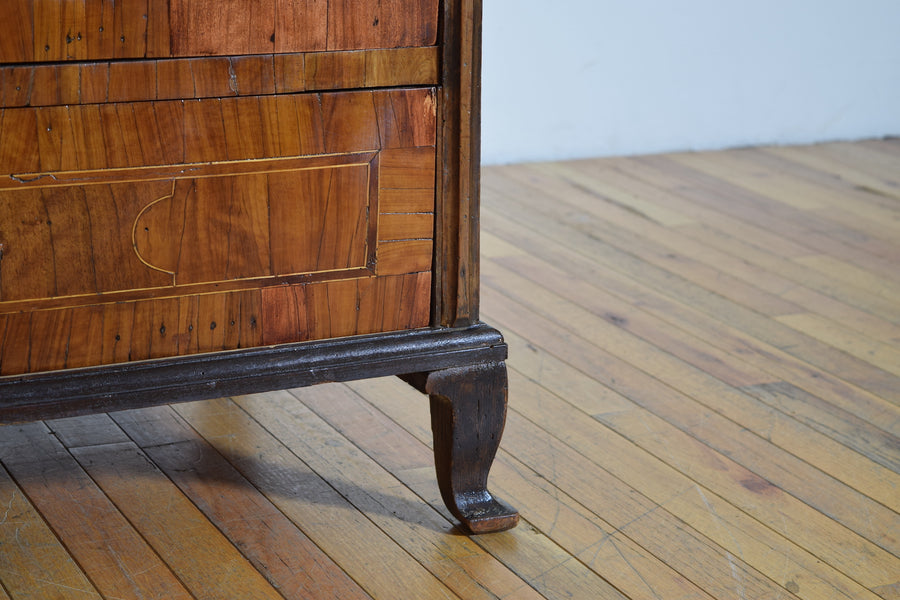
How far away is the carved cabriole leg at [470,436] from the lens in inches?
53.5

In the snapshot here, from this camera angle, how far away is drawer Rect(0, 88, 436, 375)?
1.12 meters

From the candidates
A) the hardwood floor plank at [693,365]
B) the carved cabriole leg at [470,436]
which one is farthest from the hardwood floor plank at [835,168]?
the carved cabriole leg at [470,436]

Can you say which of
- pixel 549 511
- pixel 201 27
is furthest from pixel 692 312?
pixel 201 27

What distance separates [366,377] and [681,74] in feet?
8.41

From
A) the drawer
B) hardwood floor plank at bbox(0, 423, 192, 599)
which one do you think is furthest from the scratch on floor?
hardwood floor plank at bbox(0, 423, 192, 599)

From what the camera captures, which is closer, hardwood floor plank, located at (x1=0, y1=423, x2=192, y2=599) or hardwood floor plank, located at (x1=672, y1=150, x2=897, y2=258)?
hardwood floor plank, located at (x1=0, y1=423, x2=192, y2=599)

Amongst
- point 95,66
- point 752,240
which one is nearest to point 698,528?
point 95,66

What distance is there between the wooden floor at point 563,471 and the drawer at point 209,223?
28 cm

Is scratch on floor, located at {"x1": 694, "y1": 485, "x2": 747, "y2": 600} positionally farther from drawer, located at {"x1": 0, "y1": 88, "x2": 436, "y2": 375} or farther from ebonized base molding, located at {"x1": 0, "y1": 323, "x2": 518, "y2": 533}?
drawer, located at {"x1": 0, "y1": 88, "x2": 436, "y2": 375}

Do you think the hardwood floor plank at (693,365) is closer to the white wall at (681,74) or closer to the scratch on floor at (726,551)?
the scratch on floor at (726,551)

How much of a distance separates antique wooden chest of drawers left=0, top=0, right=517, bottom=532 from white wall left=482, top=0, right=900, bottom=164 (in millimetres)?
2068

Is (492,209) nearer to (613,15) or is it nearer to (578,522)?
(613,15)

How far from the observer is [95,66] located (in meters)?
1.09

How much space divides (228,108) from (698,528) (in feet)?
2.70
